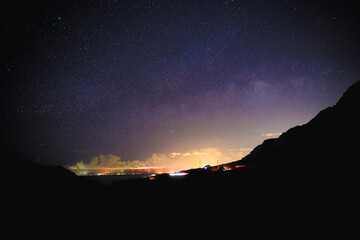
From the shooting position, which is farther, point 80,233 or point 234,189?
point 234,189

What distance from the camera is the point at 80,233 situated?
8211mm

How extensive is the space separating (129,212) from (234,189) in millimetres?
7934

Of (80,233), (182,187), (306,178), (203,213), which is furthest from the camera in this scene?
(182,187)

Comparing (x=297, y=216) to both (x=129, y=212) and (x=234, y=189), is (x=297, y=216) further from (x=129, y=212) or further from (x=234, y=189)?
(x=129, y=212)

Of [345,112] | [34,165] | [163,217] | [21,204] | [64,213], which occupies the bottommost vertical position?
[163,217]

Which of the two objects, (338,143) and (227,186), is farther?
(338,143)

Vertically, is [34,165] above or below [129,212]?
above

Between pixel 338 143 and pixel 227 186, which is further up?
pixel 338 143

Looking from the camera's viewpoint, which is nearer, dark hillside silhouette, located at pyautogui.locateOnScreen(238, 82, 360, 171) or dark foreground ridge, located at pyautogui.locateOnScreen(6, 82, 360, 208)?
dark foreground ridge, located at pyautogui.locateOnScreen(6, 82, 360, 208)

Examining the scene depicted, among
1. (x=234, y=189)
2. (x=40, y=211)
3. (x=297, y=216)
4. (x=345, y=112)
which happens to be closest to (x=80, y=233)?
(x=40, y=211)

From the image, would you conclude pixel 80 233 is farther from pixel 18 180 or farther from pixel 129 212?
pixel 18 180

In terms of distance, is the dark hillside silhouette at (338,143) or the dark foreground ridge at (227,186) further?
the dark hillside silhouette at (338,143)

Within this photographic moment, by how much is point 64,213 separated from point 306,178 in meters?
17.0

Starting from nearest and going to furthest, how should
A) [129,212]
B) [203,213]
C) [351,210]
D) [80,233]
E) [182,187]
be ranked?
[351,210] < [80,233] < [203,213] < [129,212] < [182,187]
